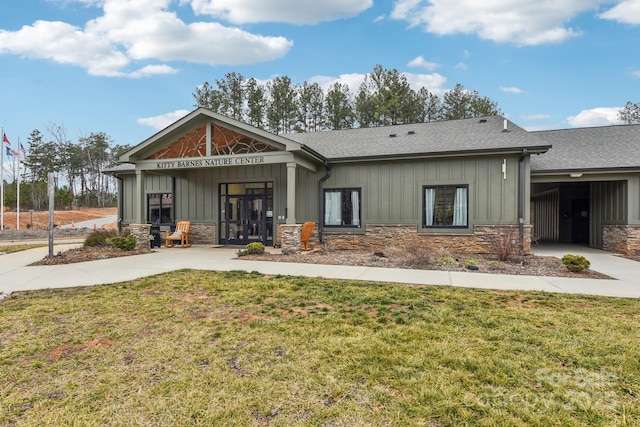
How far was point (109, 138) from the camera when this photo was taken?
46.8 metres

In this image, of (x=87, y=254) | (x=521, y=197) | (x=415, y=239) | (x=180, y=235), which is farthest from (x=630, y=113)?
(x=87, y=254)

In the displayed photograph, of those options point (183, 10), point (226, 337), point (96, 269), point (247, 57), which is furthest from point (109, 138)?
point (226, 337)

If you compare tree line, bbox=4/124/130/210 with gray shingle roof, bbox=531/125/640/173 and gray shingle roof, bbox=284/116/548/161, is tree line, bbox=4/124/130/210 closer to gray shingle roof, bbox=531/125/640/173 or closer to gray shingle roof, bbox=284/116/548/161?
gray shingle roof, bbox=284/116/548/161

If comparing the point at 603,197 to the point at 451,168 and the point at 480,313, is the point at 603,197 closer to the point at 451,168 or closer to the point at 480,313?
the point at 451,168

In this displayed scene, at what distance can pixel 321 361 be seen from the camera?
118 inches

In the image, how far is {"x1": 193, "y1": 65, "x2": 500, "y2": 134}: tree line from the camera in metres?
29.4

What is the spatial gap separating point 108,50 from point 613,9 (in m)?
29.2

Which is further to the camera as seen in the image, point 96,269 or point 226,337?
point 96,269

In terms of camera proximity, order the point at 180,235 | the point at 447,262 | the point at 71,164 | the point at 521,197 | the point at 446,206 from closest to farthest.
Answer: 1. the point at 447,262
2. the point at 521,197
3. the point at 446,206
4. the point at 180,235
5. the point at 71,164

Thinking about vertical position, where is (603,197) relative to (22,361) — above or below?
above

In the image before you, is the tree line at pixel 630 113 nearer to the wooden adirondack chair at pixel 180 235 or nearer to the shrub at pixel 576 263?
the shrub at pixel 576 263

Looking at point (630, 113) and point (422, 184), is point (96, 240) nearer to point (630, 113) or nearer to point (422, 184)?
point (422, 184)

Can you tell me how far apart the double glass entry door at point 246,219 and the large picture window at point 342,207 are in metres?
2.39

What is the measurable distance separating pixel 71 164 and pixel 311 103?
35111 mm
